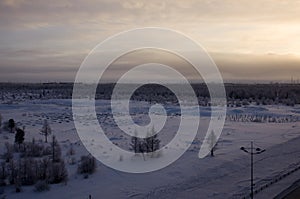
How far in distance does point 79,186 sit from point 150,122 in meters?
Answer: 22.2

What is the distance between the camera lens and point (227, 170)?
2327cm

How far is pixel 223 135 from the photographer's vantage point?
111 ft

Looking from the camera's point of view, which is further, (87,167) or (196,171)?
(196,171)

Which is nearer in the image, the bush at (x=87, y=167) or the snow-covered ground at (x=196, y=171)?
the snow-covered ground at (x=196, y=171)

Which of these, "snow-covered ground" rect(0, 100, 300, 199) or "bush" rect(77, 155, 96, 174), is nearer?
"snow-covered ground" rect(0, 100, 300, 199)

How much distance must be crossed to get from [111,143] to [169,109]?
26594mm

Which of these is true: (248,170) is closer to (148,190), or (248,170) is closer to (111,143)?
(148,190)

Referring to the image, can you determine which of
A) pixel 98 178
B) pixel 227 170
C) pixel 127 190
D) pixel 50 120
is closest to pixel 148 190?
pixel 127 190

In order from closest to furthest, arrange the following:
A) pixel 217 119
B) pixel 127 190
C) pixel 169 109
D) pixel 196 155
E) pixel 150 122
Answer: pixel 127 190 → pixel 196 155 → pixel 150 122 → pixel 217 119 → pixel 169 109

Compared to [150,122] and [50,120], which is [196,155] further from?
[50,120]

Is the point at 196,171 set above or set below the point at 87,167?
below

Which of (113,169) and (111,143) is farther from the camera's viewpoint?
(111,143)

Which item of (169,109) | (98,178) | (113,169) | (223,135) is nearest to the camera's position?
(98,178)

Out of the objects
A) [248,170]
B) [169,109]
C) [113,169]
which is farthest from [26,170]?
[169,109]
